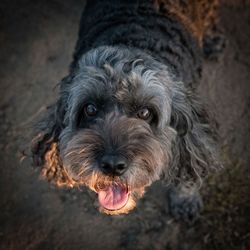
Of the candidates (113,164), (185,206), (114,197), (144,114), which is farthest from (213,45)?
(113,164)

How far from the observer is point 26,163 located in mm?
4730

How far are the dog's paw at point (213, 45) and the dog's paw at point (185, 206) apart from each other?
179 cm

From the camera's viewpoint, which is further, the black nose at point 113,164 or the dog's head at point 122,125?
the dog's head at point 122,125

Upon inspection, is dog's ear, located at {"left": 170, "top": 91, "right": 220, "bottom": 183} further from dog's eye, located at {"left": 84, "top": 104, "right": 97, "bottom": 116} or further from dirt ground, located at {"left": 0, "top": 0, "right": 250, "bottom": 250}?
dirt ground, located at {"left": 0, "top": 0, "right": 250, "bottom": 250}

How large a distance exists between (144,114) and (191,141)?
0.53m

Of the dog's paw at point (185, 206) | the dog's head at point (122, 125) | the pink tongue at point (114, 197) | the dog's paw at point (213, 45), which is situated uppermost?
the dog's paw at point (213, 45)

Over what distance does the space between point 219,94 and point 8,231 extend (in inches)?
107

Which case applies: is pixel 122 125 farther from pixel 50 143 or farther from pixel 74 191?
pixel 74 191

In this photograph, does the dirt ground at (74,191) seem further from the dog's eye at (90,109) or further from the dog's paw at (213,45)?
the dog's eye at (90,109)

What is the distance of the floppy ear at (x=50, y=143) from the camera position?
138 inches

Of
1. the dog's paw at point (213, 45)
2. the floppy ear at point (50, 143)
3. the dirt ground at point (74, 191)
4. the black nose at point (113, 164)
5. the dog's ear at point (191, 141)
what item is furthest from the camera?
the dog's paw at point (213, 45)

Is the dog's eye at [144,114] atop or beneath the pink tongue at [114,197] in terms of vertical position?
atop

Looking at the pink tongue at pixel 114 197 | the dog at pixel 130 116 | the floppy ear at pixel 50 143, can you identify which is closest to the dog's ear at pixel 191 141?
the dog at pixel 130 116

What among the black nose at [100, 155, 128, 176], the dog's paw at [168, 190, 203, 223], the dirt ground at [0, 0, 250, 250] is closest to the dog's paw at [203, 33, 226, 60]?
the dirt ground at [0, 0, 250, 250]
